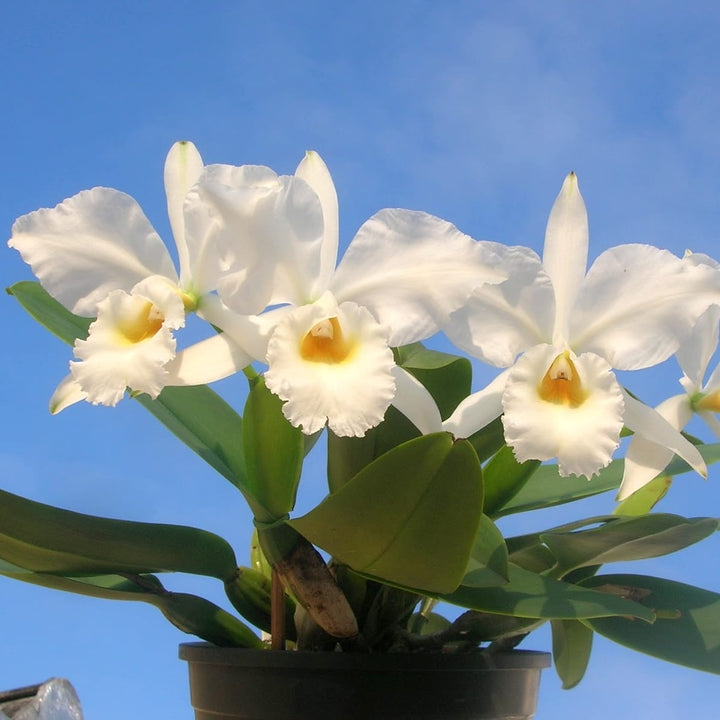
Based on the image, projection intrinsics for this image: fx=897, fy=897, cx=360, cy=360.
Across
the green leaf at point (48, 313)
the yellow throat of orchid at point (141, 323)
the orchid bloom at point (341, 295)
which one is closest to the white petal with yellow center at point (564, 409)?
the orchid bloom at point (341, 295)

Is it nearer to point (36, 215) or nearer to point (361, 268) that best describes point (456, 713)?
point (361, 268)

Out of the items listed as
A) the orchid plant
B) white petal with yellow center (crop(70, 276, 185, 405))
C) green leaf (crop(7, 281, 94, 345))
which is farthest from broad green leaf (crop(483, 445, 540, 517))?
green leaf (crop(7, 281, 94, 345))

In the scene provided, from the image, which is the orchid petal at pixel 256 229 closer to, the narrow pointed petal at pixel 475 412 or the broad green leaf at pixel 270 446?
the broad green leaf at pixel 270 446

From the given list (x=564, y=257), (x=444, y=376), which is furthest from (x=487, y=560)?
(x=564, y=257)

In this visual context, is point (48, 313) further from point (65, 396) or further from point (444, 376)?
point (444, 376)

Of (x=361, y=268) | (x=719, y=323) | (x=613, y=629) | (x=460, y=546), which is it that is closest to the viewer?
Answer: (x=460, y=546)

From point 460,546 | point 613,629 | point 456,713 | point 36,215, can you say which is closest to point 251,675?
point 456,713
